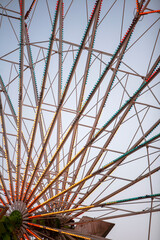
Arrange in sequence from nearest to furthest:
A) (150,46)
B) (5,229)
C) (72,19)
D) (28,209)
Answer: (5,229) < (28,209) < (150,46) < (72,19)

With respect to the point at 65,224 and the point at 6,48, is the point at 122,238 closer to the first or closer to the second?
the point at 65,224

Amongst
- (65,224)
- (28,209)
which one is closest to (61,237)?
(65,224)

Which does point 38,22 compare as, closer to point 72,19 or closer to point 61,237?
point 72,19

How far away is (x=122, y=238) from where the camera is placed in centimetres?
5359

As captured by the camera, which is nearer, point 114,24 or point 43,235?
point 43,235

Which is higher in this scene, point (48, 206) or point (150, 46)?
point (150, 46)

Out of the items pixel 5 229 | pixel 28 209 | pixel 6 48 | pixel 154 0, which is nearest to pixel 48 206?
pixel 28 209

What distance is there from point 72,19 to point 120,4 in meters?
6.07

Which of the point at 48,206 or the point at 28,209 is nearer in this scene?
the point at 28,209

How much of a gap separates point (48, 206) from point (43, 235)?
409 cm

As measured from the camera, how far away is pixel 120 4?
123ft

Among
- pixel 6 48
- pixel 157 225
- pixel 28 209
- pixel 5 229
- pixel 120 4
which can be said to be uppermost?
pixel 120 4

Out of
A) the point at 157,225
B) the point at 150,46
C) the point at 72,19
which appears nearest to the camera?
the point at 150,46

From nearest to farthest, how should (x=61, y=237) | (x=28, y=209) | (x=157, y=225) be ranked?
(x=28, y=209)
(x=61, y=237)
(x=157, y=225)
